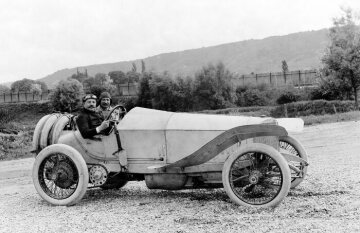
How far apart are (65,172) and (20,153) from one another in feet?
54.0

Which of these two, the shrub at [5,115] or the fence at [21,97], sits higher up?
the fence at [21,97]

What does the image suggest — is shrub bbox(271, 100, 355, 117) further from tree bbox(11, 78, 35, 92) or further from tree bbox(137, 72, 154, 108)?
tree bbox(11, 78, 35, 92)

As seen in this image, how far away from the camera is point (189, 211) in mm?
6191

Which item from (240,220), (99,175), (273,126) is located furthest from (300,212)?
(99,175)

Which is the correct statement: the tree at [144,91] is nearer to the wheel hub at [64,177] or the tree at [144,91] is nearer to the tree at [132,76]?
the tree at [132,76]

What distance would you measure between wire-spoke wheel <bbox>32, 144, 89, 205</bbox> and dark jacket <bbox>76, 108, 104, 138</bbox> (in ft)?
1.14

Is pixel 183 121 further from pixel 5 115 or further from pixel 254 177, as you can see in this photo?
pixel 5 115

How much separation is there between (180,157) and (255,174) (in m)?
1.16

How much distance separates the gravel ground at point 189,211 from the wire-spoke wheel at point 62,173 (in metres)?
0.20

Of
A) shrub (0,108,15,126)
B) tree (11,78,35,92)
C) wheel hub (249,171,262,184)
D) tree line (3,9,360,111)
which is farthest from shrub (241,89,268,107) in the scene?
tree (11,78,35,92)

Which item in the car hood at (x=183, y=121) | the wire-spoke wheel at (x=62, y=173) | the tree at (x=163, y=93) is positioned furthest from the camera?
the tree at (x=163, y=93)

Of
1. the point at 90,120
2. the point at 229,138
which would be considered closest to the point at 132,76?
the point at 90,120

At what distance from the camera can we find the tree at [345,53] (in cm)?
3309

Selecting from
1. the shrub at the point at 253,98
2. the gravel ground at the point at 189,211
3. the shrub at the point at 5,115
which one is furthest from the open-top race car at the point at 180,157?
the shrub at the point at 5,115
